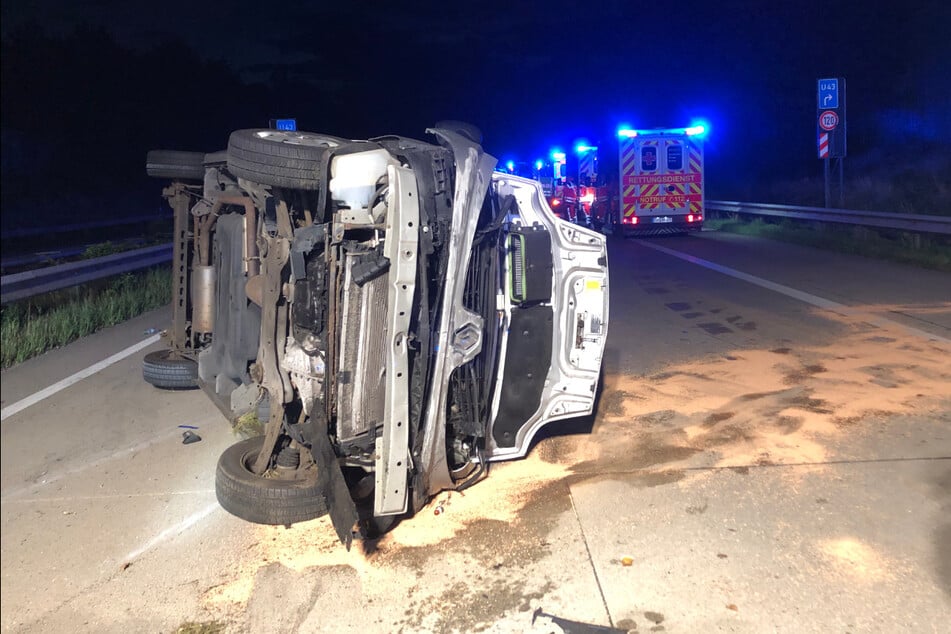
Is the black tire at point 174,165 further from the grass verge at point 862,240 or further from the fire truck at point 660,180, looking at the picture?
the fire truck at point 660,180

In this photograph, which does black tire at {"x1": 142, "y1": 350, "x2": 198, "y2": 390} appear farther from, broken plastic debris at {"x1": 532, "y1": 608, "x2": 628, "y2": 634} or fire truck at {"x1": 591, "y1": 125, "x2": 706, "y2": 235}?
fire truck at {"x1": 591, "y1": 125, "x2": 706, "y2": 235}

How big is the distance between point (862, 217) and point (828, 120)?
320 centimetres

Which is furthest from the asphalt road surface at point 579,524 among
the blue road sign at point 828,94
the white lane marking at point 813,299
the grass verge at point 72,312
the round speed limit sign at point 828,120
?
the blue road sign at point 828,94

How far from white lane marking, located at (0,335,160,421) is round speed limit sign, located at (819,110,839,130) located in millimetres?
16681

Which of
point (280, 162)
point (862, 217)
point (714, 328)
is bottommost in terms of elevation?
point (714, 328)

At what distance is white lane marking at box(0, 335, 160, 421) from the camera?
6680 mm

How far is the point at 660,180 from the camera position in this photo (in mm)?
23375

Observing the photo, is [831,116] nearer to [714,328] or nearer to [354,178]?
[714,328]

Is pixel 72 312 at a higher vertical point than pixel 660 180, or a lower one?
lower

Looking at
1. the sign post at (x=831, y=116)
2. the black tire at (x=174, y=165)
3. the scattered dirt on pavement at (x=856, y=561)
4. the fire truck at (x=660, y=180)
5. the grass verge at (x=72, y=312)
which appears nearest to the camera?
the scattered dirt on pavement at (x=856, y=561)

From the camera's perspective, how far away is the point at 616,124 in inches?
933

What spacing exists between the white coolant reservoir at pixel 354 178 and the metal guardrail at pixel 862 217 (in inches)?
548

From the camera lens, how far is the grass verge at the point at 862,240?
15.0 m

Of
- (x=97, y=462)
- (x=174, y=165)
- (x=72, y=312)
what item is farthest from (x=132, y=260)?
(x=97, y=462)
